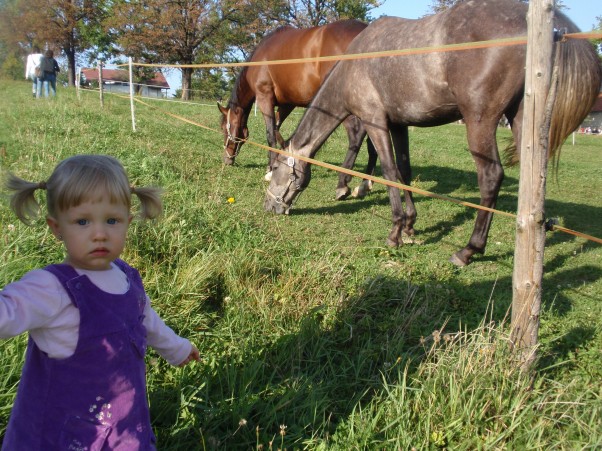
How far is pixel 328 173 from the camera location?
891cm

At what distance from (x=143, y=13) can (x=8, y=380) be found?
3980cm

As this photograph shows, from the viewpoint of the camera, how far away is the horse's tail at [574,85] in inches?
153

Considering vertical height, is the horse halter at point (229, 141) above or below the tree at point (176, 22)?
below

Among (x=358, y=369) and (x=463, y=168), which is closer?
(x=358, y=369)

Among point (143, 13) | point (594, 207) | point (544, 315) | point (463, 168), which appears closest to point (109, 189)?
point (544, 315)

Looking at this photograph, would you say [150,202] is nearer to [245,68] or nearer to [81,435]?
[81,435]

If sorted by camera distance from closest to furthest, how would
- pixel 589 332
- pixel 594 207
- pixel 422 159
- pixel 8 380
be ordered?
pixel 8 380 → pixel 589 332 → pixel 594 207 → pixel 422 159

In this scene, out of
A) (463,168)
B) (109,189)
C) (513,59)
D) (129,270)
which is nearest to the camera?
(109,189)

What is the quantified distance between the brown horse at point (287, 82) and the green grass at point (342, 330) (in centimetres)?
198

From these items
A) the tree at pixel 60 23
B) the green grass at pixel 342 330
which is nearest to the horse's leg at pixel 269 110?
the green grass at pixel 342 330

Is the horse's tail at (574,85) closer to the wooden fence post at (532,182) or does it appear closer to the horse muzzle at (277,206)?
the wooden fence post at (532,182)

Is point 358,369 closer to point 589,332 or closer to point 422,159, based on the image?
point 589,332

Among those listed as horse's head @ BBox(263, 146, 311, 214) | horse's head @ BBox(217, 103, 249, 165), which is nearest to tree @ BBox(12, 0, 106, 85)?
horse's head @ BBox(217, 103, 249, 165)

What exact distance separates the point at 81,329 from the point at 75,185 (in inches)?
16.2
